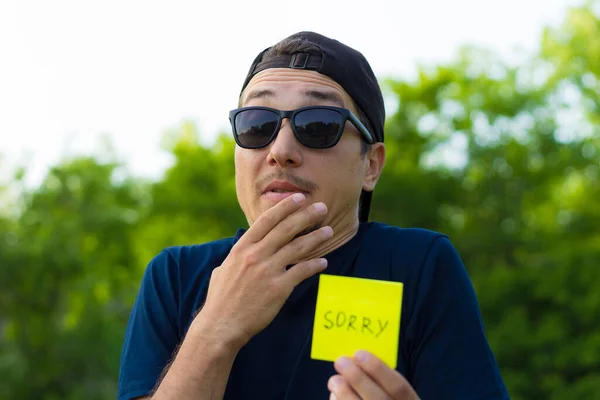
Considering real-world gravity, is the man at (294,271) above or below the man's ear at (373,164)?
below

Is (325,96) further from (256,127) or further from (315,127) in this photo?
(256,127)

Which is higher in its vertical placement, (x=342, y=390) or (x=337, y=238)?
(x=337, y=238)

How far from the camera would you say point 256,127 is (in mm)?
2609

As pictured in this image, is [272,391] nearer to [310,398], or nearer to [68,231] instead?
[310,398]

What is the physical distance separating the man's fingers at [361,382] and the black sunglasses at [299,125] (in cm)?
97

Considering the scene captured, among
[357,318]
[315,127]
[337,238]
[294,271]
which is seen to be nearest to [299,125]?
[315,127]

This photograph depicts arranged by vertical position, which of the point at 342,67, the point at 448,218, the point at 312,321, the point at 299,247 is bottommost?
the point at 312,321

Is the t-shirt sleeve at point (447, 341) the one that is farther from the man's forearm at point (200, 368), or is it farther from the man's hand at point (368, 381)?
the man's forearm at point (200, 368)

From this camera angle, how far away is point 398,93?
31.6m

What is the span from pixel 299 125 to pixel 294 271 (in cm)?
59

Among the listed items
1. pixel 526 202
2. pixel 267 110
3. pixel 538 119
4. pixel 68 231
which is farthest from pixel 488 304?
pixel 267 110

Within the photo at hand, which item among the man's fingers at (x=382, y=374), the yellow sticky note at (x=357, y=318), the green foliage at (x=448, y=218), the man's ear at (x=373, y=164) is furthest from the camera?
the green foliage at (x=448, y=218)

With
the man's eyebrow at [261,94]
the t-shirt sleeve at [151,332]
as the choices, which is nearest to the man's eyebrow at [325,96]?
the man's eyebrow at [261,94]

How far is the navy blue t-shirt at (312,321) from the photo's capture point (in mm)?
2328
